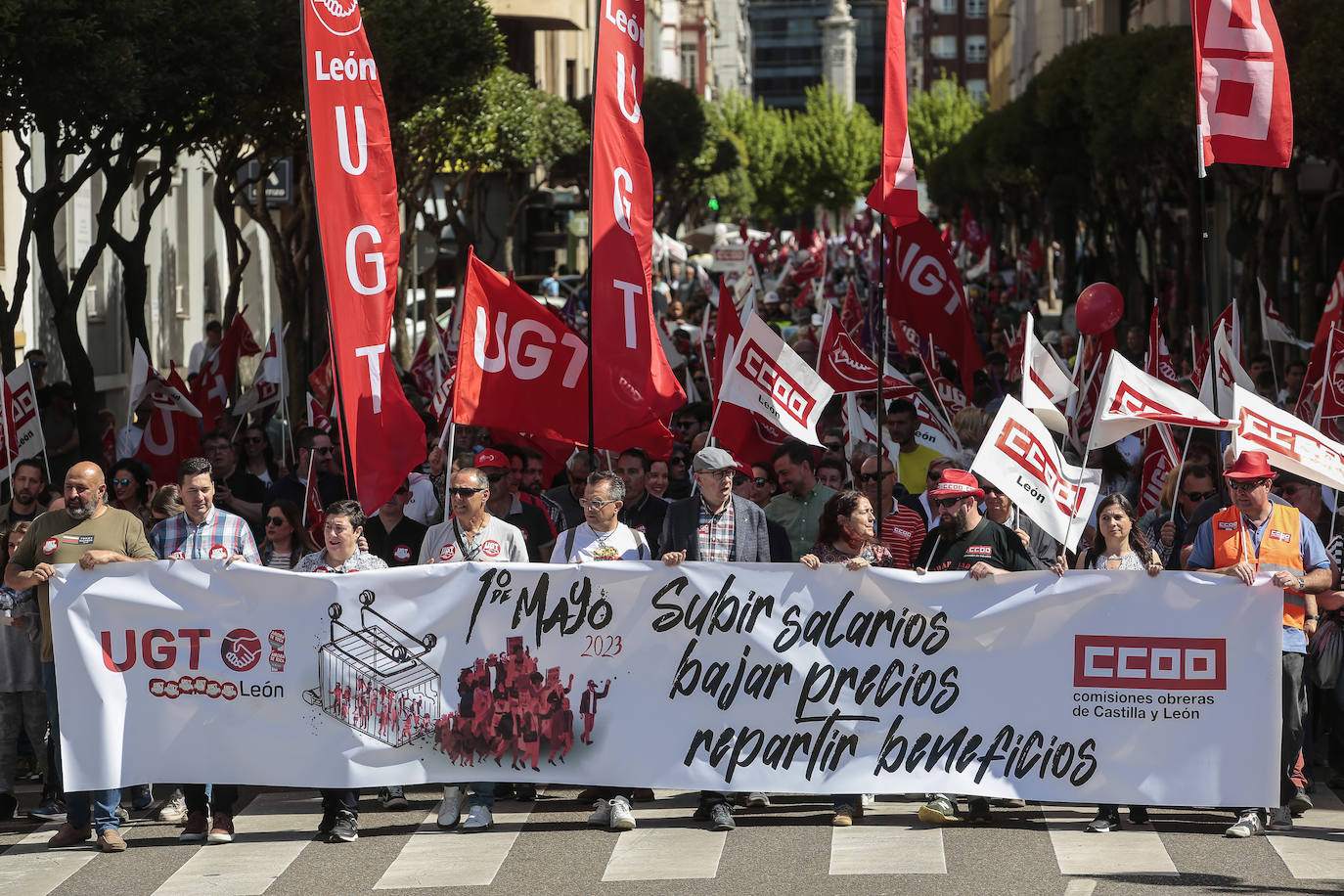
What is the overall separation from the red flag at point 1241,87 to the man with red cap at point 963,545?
10.3 ft

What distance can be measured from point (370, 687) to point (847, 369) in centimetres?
608

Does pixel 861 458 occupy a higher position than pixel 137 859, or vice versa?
pixel 861 458

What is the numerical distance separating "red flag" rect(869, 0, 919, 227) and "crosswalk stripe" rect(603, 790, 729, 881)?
426 centimetres

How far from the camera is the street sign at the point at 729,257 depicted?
1626 inches

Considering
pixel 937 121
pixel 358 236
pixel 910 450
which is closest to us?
pixel 358 236

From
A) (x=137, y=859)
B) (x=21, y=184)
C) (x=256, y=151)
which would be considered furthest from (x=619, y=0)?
(x=256, y=151)

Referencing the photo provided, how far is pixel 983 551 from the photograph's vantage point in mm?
9070

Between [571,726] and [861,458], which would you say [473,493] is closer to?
[571,726]

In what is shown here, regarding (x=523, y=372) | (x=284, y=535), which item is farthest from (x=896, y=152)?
(x=284, y=535)

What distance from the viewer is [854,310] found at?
2084cm

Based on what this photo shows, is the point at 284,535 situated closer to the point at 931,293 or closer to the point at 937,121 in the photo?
the point at 931,293

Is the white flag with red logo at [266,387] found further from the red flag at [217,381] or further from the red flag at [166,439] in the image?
the red flag at [166,439]

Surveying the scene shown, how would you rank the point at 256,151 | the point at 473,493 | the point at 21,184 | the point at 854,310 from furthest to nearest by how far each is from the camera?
the point at 256,151
the point at 854,310
the point at 21,184
the point at 473,493

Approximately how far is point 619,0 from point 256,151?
42.1ft
